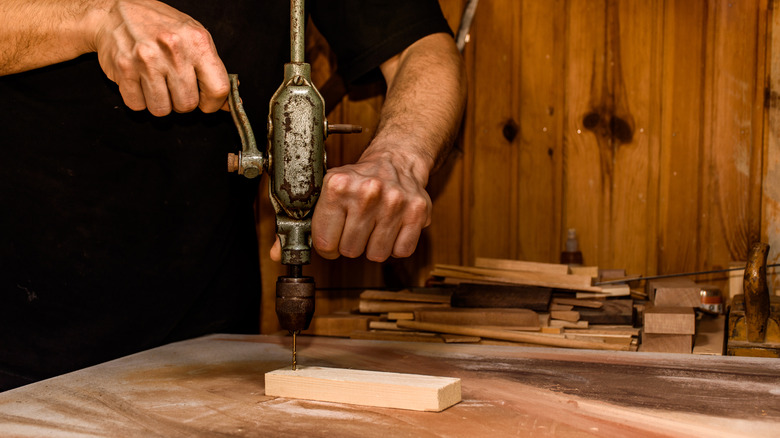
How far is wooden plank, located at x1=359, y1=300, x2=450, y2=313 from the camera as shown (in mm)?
2248

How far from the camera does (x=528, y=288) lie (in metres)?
2.23

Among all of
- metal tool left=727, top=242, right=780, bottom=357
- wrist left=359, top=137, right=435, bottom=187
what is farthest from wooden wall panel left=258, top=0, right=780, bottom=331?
wrist left=359, top=137, right=435, bottom=187

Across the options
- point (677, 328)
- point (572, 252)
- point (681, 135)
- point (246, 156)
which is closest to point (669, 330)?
point (677, 328)

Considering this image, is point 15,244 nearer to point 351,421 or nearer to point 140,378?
point 140,378

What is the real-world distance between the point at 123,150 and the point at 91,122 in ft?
0.33

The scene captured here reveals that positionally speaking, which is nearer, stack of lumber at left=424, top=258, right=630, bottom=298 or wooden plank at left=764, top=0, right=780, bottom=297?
stack of lumber at left=424, top=258, right=630, bottom=298

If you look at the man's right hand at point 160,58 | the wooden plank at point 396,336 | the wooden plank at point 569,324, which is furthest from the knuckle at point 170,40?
the wooden plank at point 569,324

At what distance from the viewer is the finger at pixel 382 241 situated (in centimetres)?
132

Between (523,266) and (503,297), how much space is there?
→ 28cm

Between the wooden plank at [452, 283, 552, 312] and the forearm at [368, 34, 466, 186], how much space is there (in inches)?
21.6

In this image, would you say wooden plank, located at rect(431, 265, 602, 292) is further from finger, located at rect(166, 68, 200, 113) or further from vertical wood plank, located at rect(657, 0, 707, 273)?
finger, located at rect(166, 68, 200, 113)

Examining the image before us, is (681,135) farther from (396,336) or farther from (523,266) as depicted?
(396,336)

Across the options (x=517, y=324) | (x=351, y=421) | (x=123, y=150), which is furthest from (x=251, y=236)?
(x=351, y=421)

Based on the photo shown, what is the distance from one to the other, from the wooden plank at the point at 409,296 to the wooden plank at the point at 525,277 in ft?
0.42
